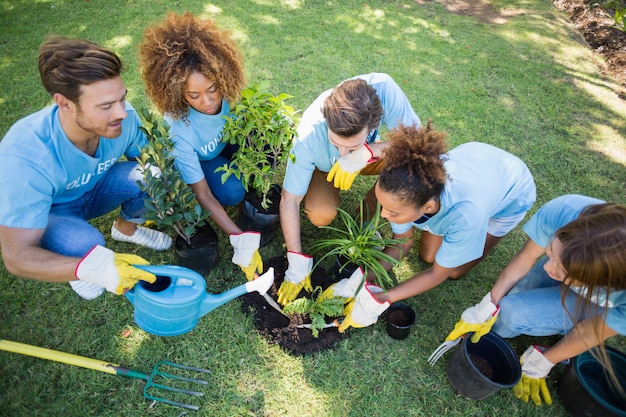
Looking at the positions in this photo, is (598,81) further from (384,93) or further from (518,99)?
(384,93)

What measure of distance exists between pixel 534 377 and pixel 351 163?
4.93 ft

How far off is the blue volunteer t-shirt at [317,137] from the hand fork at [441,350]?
1.16m

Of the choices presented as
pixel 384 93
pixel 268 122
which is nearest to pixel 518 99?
pixel 384 93

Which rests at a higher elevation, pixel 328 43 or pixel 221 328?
pixel 328 43

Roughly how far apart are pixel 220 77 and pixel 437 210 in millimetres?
1336

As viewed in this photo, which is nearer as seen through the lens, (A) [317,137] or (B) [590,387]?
(B) [590,387]

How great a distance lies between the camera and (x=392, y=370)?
204 centimetres

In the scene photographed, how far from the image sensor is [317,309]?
6.78 feet

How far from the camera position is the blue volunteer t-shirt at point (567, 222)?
1.66 metres

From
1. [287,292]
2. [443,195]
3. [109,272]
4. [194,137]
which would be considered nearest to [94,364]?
[109,272]

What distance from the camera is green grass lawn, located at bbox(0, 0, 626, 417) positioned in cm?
189

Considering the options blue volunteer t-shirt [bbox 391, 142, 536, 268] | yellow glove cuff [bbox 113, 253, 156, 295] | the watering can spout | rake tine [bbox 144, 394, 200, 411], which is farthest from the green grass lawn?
blue volunteer t-shirt [bbox 391, 142, 536, 268]

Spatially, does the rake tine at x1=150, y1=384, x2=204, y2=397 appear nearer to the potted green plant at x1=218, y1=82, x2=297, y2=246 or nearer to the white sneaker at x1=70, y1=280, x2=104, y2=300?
the white sneaker at x1=70, y1=280, x2=104, y2=300

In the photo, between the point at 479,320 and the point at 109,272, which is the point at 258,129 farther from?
the point at 479,320
